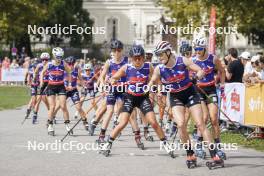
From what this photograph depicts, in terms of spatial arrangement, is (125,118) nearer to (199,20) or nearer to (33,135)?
(33,135)

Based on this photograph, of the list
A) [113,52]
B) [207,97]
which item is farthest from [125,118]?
[113,52]

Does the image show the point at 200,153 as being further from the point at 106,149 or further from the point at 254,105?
the point at 254,105

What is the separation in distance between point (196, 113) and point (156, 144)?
427cm

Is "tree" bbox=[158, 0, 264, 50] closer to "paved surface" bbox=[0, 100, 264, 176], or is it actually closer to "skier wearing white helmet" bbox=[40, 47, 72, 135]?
"skier wearing white helmet" bbox=[40, 47, 72, 135]

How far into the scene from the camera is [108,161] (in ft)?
46.9

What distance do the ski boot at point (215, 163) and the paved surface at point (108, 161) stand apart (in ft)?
0.34

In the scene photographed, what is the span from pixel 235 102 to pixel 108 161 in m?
7.51

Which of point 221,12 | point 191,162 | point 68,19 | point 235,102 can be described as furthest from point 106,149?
point 68,19

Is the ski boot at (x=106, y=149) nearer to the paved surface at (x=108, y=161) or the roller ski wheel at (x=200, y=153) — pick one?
the paved surface at (x=108, y=161)

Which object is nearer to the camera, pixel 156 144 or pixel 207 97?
pixel 207 97

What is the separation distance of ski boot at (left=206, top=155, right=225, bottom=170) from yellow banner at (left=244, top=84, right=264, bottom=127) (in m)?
5.35

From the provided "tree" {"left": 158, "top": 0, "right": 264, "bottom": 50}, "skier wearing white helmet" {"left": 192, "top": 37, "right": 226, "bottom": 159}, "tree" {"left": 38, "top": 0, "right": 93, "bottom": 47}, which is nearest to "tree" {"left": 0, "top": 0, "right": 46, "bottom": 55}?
"tree" {"left": 38, "top": 0, "right": 93, "bottom": 47}

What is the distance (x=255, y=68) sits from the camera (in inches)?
819

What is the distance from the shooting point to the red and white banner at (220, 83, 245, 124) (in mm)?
20234
